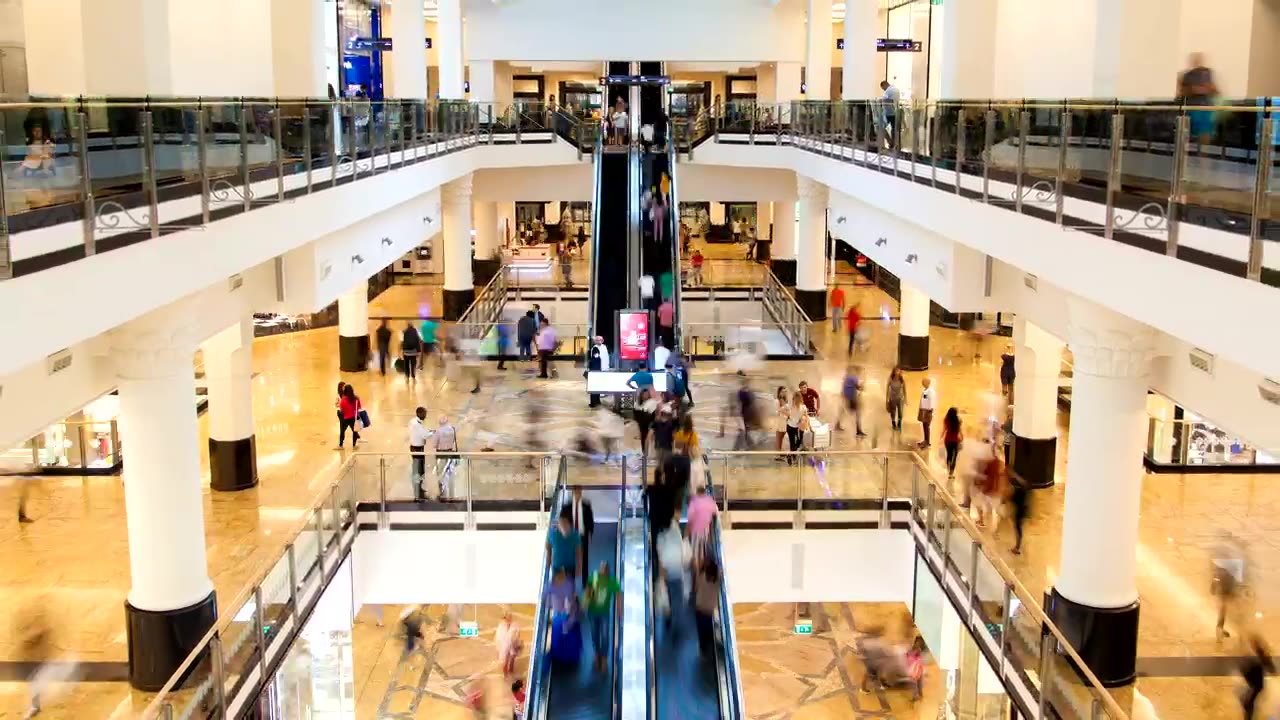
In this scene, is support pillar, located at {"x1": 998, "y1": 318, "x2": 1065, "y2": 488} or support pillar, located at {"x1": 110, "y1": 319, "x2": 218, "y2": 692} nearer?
support pillar, located at {"x1": 110, "y1": 319, "x2": 218, "y2": 692}

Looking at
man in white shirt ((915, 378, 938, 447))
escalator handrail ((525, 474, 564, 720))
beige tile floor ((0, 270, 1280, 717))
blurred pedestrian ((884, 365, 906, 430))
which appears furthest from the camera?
blurred pedestrian ((884, 365, 906, 430))

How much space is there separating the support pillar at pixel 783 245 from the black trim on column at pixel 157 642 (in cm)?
2828

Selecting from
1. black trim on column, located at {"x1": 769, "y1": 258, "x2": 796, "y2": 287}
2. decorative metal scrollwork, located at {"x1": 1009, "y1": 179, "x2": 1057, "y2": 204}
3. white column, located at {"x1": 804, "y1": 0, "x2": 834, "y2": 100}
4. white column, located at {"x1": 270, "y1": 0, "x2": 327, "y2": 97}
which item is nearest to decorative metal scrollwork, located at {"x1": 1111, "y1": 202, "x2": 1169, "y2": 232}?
decorative metal scrollwork, located at {"x1": 1009, "y1": 179, "x2": 1057, "y2": 204}

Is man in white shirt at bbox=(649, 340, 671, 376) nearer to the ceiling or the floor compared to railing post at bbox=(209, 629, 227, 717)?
nearer to the ceiling

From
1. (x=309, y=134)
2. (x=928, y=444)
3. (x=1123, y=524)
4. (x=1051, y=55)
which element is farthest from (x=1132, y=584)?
(x=1051, y=55)

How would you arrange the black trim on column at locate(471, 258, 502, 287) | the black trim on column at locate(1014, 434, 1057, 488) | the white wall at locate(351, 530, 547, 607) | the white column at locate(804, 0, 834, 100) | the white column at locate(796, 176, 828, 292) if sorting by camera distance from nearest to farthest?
the white wall at locate(351, 530, 547, 607) → the black trim on column at locate(1014, 434, 1057, 488) → the white column at locate(796, 176, 828, 292) → the white column at locate(804, 0, 834, 100) → the black trim on column at locate(471, 258, 502, 287)

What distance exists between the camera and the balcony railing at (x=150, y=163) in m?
7.13

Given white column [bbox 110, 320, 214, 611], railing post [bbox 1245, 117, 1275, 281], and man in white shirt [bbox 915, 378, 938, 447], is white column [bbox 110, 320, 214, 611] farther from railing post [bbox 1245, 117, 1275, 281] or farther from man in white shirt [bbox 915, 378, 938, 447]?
man in white shirt [bbox 915, 378, 938, 447]

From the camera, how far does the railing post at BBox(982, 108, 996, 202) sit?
474 inches

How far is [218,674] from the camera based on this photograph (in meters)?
9.61

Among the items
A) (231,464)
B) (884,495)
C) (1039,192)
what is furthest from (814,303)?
(1039,192)

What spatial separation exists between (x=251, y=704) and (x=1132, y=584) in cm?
793

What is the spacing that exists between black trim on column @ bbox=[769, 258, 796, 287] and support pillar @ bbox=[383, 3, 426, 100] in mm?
14905

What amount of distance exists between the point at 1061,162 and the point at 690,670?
5.53m
